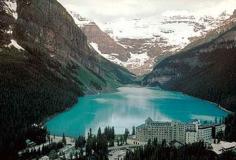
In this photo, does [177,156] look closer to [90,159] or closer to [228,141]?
[90,159]

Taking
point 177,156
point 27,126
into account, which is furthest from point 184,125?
point 27,126

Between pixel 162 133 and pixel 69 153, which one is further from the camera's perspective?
pixel 162 133

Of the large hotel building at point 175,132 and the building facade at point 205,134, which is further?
the large hotel building at point 175,132

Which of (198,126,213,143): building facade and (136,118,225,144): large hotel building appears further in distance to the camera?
(136,118,225,144): large hotel building

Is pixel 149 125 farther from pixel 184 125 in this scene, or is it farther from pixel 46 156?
pixel 46 156

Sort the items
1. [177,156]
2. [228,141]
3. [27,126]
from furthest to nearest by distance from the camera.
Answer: [27,126] → [228,141] → [177,156]

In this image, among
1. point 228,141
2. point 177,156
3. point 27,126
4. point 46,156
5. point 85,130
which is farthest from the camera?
point 85,130

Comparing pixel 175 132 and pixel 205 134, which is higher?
pixel 175 132

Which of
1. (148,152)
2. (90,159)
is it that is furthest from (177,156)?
(90,159)
